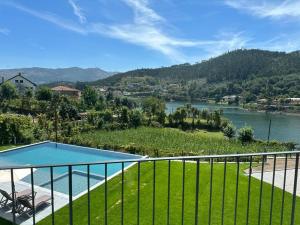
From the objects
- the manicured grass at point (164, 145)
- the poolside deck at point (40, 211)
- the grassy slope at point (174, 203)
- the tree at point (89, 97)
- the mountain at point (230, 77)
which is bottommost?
the manicured grass at point (164, 145)

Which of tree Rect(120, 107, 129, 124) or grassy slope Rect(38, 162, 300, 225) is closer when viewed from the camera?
grassy slope Rect(38, 162, 300, 225)

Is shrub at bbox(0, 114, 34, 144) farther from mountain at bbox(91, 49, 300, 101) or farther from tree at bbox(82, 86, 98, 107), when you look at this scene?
mountain at bbox(91, 49, 300, 101)

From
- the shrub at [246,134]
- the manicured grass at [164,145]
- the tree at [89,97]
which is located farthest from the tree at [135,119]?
the tree at [89,97]

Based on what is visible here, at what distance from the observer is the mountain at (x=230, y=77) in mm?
88500

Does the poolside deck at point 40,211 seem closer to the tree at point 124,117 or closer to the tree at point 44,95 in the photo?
the tree at point 124,117

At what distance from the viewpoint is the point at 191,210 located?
7840mm

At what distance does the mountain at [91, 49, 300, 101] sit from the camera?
290 ft

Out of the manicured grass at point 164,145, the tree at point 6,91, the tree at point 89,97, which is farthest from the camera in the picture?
the tree at point 89,97

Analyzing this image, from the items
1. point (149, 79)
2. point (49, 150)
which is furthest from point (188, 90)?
point (49, 150)

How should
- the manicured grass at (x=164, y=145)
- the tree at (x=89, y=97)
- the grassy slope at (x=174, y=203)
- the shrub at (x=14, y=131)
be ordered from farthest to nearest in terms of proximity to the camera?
the tree at (x=89, y=97) → the shrub at (x=14, y=131) → the manicured grass at (x=164, y=145) → the grassy slope at (x=174, y=203)

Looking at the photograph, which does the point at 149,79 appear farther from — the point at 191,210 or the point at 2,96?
the point at 191,210

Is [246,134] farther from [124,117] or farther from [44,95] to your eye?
[44,95]

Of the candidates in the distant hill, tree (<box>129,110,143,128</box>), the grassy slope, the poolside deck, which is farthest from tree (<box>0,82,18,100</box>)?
the distant hill

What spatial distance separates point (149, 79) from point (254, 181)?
134017 millimetres
